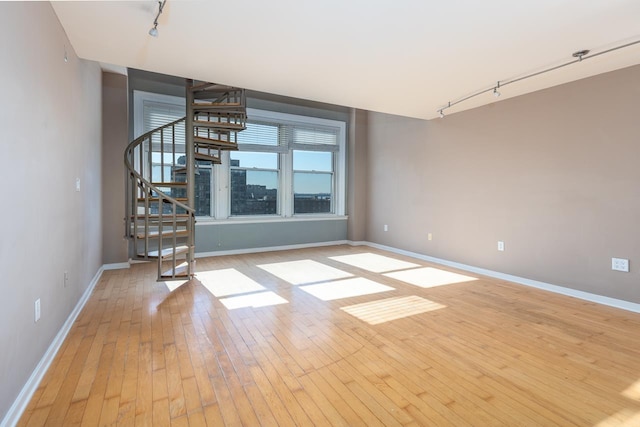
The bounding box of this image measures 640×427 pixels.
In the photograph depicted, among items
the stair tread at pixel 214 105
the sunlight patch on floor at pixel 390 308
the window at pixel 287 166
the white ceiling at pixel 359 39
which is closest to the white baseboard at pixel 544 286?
the sunlight patch on floor at pixel 390 308

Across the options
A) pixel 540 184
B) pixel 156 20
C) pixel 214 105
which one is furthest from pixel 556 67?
pixel 214 105

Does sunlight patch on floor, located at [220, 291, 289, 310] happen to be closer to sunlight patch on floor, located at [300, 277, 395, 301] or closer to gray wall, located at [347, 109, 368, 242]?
sunlight patch on floor, located at [300, 277, 395, 301]

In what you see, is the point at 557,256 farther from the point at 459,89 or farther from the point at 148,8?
the point at 148,8

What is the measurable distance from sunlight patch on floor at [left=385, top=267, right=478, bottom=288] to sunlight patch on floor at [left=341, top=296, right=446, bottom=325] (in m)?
0.64

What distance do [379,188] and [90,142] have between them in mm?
4907

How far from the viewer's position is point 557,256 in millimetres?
3742

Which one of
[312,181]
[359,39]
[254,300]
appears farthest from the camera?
[312,181]

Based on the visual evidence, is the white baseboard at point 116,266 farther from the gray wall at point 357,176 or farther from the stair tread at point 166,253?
the gray wall at point 357,176

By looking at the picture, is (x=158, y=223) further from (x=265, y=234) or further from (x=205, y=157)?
(x=265, y=234)

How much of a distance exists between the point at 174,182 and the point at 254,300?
2.09 m

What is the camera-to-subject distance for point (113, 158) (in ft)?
15.2

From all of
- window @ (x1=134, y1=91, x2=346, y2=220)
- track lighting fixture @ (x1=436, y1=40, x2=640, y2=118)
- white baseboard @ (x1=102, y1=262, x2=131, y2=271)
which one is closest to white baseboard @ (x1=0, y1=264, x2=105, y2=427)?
white baseboard @ (x1=102, y1=262, x2=131, y2=271)

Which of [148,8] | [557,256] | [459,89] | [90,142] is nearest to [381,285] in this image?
[557,256]

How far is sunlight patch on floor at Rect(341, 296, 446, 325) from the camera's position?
2975 millimetres
